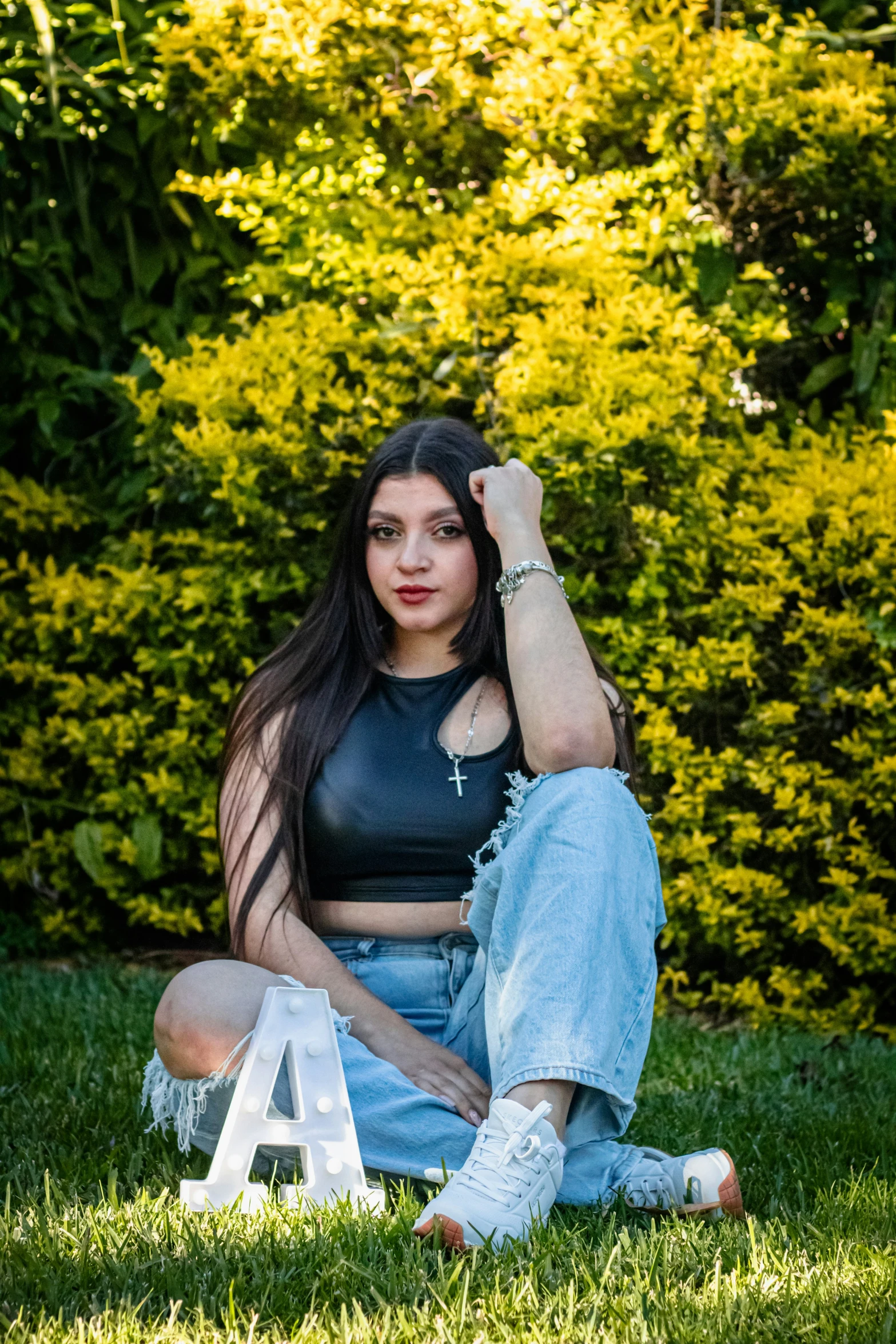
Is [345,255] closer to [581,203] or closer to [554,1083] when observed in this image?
[581,203]

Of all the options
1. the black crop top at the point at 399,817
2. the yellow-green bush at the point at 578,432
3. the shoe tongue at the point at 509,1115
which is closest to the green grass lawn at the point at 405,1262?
the shoe tongue at the point at 509,1115

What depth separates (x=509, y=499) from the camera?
2.43 meters

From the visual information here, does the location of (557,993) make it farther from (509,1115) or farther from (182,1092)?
(182,1092)

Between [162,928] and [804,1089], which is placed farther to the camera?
[162,928]

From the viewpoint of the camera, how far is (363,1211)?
184 centimetres

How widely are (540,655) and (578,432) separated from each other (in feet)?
5.11

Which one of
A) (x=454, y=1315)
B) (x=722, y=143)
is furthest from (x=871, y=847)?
(x=454, y=1315)

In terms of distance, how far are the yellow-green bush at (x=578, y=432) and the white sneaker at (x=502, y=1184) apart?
77.4 inches

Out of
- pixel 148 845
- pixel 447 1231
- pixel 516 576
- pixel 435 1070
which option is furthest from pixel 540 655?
pixel 148 845

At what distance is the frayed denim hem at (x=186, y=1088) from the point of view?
6.63ft

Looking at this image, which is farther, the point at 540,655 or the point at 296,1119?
the point at 540,655

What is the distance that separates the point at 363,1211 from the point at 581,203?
3.11 meters

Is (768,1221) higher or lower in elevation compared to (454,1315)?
lower

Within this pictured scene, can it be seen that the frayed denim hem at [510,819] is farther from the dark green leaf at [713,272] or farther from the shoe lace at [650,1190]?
the dark green leaf at [713,272]
